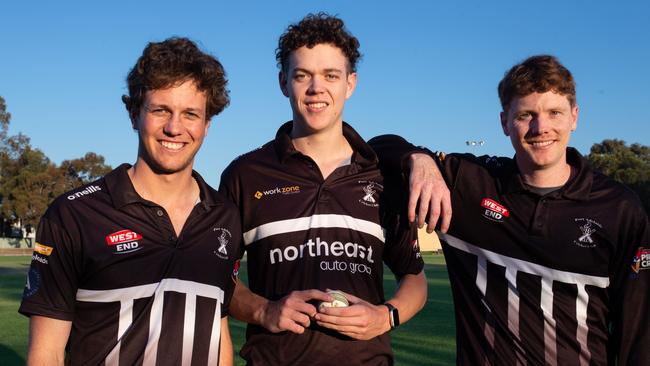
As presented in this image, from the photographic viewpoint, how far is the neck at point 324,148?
13.3 feet

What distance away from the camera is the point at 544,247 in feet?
12.9

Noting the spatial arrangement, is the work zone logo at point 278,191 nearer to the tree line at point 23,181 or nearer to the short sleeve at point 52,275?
the short sleeve at point 52,275

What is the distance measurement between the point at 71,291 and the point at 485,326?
7.72 feet

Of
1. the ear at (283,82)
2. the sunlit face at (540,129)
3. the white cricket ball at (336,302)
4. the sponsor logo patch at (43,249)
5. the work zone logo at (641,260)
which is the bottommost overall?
the white cricket ball at (336,302)

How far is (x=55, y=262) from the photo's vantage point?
125 inches

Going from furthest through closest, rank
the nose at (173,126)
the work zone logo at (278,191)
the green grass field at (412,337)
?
the green grass field at (412,337) → the work zone logo at (278,191) → the nose at (173,126)

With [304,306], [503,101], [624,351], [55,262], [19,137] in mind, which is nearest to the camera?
[55,262]

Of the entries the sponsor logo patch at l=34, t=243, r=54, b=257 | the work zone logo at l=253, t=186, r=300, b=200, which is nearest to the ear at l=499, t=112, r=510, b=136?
the work zone logo at l=253, t=186, r=300, b=200

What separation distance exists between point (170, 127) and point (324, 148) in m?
1.02

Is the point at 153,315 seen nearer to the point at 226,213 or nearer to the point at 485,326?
the point at 226,213

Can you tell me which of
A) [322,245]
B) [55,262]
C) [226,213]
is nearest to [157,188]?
[226,213]

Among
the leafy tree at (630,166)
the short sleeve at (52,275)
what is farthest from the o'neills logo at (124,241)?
the leafy tree at (630,166)

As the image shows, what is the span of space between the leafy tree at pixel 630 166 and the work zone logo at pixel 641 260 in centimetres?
5065

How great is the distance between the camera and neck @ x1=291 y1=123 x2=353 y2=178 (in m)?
4.04
